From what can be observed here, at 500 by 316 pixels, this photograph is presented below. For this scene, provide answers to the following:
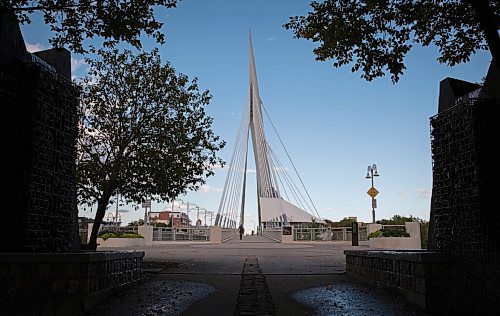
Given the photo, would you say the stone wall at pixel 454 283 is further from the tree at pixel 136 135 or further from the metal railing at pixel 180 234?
the metal railing at pixel 180 234

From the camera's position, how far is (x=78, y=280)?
5.69m

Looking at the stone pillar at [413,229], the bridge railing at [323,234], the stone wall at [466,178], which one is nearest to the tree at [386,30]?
the stone wall at [466,178]

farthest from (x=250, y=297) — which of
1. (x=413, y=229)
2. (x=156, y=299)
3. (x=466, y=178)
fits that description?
(x=413, y=229)

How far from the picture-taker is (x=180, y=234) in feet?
116

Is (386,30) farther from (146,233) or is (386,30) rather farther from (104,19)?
(146,233)

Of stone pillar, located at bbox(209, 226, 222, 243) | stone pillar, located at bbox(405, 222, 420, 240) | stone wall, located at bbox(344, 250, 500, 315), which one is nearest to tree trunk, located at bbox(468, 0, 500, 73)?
stone wall, located at bbox(344, 250, 500, 315)

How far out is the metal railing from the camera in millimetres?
33750

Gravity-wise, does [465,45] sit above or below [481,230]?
above

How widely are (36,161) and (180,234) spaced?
2889 centimetres

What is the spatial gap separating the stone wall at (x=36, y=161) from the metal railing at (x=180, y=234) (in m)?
26.3

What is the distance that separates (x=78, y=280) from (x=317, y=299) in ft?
11.3

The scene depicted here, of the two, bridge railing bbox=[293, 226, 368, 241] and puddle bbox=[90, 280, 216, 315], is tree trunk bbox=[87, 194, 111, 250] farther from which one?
bridge railing bbox=[293, 226, 368, 241]

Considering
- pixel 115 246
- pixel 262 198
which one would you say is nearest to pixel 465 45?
pixel 115 246

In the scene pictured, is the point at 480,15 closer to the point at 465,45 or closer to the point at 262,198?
the point at 465,45
